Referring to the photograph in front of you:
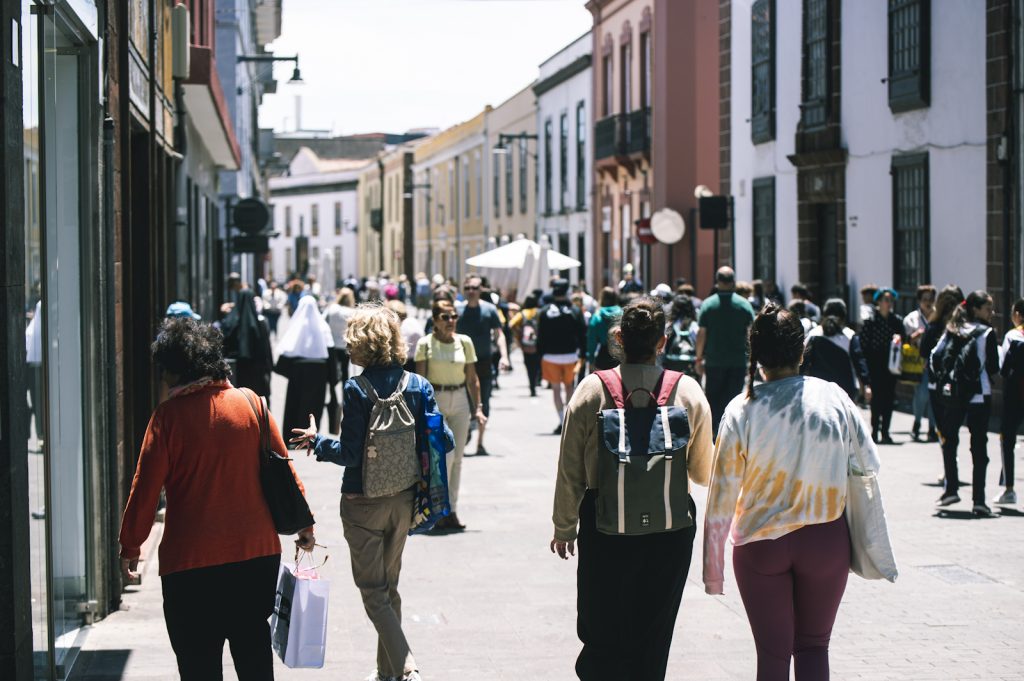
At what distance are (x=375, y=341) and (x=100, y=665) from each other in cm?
193

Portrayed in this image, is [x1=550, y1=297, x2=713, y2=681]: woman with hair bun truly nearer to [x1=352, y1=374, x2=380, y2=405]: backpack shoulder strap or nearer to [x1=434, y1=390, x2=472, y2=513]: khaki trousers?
[x1=352, y1=374, x2=380, y2=405]: backpack shoulder strap

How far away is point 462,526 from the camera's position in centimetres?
1052

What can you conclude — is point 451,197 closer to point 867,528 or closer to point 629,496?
point 629,496

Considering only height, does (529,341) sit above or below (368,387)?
below

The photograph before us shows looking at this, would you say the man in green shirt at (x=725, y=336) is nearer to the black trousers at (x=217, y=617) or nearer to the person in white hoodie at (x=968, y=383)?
the person in white hoodie at (x=968, y=383)

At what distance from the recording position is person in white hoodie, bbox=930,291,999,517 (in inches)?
425

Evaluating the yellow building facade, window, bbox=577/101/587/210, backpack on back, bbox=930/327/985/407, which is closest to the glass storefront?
backpack on back, bbox=930/327/985/407

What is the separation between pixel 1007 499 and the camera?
11.2 metres

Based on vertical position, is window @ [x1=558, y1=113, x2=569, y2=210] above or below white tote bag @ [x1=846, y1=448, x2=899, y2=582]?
above

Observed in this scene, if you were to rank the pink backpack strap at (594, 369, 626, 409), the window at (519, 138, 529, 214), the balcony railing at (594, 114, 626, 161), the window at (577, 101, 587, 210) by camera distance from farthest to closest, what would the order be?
1. the window at (519, 138, 529, 214)
2. the window at (577, 101, 587, 210)
3. the balcony railing at (594, 114, 626, 161)
4. the pink backpack strap at (594, 369, 626, 409)

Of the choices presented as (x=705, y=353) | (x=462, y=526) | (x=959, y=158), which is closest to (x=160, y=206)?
(x=462, y=526)

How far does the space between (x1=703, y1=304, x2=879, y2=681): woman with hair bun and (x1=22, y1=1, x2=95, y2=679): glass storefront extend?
255 centimetres

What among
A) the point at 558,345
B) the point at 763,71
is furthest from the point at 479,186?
the point at 558,345

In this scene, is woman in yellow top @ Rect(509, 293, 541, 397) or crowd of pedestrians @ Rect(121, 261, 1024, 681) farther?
woman in yellow top @ Rect(509, 293, 541, 397)
